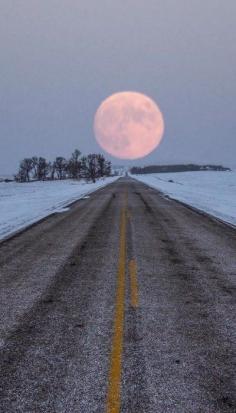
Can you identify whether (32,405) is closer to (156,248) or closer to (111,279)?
(111,279)

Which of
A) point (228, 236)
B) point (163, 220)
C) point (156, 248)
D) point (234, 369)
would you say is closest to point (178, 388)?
point (234, 369)

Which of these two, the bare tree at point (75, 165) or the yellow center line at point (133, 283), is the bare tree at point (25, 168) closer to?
the bare tree at point (75, 165)

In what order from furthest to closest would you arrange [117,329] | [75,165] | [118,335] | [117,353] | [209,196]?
1. [75,165]
2. [209,196]
3. [117,329]
4. [118,335]
5. [117,353]

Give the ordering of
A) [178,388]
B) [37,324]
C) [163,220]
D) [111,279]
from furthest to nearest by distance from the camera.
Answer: [163,220] → [111,279] → [37,324] → [178,388]

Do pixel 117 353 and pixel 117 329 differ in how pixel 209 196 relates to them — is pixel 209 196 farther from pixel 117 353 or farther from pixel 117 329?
pixel 117 353

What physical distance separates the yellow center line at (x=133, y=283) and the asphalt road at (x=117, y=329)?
16mm

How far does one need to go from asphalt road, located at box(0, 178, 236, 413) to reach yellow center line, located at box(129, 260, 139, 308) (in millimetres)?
16

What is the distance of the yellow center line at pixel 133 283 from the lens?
5.86m

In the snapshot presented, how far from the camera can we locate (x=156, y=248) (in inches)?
391

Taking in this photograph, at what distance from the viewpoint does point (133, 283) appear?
6.84m

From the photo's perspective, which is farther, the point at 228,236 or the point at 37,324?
the point at 228,236

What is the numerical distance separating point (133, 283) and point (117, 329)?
201 cm

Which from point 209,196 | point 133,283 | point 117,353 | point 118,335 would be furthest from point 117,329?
point 209,196

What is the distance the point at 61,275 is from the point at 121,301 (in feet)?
6.17
